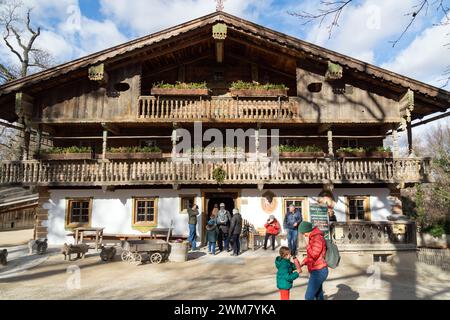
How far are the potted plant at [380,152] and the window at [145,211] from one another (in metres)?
10.6

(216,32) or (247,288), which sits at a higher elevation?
(216,32)

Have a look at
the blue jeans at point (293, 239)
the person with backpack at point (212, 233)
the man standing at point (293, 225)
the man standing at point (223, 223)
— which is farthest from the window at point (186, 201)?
the blue jeans at point (293, 239)

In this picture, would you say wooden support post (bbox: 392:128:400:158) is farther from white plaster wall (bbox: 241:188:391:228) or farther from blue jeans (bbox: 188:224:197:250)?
blue jeans (bbox: 188:224:197:250)

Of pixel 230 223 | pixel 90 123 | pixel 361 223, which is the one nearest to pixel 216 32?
pixel 90 123

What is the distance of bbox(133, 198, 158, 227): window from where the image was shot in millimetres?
16219

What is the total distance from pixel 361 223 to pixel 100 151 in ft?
42.5

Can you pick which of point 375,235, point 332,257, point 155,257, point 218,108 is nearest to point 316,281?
point 332,257

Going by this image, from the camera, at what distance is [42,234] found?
52.4 feet

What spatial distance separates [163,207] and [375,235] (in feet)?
30.9

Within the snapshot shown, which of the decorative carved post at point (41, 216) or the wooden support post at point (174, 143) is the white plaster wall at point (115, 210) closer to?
the decorative carved post at point (41, 216)

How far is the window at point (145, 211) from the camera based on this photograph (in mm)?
16219

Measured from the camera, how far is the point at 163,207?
16266 mm

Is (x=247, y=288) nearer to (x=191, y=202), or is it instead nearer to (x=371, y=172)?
(x=191, y=202)

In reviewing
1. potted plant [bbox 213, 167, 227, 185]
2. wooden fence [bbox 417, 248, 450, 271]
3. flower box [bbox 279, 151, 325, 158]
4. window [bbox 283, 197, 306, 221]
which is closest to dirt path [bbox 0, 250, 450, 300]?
wooden fence [bbox 417, 248, 450, 271]
